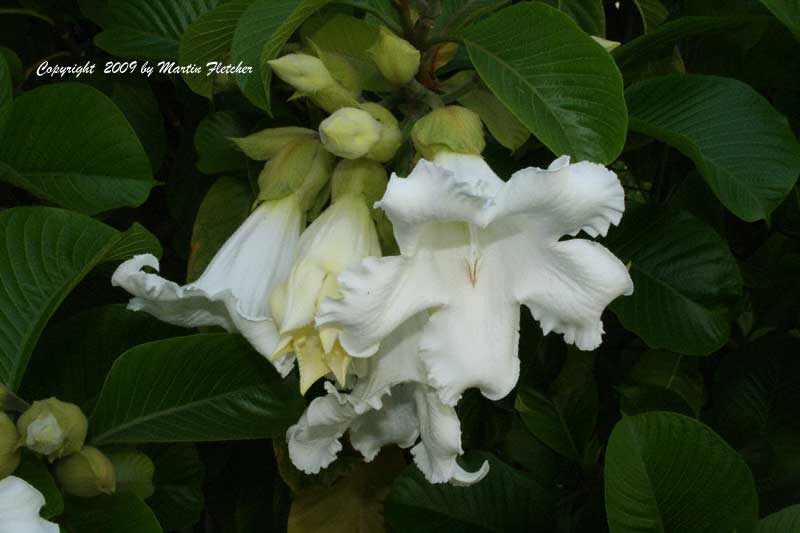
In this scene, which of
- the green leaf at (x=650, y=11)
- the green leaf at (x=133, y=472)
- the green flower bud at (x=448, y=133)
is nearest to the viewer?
the green flower bud at (x=448, y=133)

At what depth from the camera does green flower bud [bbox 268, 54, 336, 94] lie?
840 mm

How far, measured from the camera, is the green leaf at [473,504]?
1.18m

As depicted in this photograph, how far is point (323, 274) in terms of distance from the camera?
2.51 ft

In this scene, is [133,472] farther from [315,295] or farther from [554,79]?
[554,79]

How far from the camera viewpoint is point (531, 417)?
129 centimetres

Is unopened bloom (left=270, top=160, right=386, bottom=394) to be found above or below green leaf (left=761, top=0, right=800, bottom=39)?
below

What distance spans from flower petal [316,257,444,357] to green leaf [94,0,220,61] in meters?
0.57

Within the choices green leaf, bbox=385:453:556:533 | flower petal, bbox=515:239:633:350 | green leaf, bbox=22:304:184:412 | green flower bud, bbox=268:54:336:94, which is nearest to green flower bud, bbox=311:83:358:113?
green flower bud, bbox=268:54:336:94

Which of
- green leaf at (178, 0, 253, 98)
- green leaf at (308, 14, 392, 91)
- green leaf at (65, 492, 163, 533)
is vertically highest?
green leaf at (178, 0, 253, 98)

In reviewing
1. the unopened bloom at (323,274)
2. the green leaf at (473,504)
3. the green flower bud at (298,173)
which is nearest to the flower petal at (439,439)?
the unopened bloom at (323,274)

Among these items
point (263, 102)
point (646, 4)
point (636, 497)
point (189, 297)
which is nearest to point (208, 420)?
point (189, 297)

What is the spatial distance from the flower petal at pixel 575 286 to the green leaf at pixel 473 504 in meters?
0.46

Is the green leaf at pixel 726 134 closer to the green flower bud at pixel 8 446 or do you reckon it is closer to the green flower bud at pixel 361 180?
the green flower bud at pixel 361 180

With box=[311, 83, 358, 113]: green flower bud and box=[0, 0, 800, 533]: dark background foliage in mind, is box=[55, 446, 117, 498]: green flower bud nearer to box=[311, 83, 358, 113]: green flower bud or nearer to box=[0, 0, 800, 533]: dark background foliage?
box=[0, 0, 800, 533]: dark background foliage
